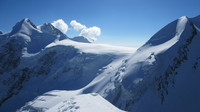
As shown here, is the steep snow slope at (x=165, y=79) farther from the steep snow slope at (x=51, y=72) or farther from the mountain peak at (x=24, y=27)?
the mountain peak at (x=24, y=27)

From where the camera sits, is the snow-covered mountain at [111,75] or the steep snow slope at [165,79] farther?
the snow-covered mountain at [111,75]

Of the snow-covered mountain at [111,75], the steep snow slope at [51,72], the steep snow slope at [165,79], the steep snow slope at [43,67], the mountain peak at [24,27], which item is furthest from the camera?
the mountain peak at [24,27]

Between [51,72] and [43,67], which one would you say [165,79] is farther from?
[43,67]

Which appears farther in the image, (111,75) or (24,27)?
(24,27)

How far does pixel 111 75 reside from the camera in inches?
1896

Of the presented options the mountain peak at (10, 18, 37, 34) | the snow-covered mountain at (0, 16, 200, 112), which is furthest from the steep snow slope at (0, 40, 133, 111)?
the mountain peak at (10, 18, 37, 34)

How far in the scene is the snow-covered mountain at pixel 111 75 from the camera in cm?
3588

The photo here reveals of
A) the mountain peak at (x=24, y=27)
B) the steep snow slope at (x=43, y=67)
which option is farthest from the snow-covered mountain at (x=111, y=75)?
the mountain peak at (x=24, y=27)

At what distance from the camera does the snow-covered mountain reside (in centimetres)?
3588

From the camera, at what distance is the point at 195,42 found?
4172cm

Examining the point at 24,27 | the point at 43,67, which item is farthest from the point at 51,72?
the point at 24,27

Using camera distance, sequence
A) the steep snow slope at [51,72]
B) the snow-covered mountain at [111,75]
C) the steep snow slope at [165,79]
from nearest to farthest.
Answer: the steep snow slope at [165,79] < the snow-covered mountain at [111,75] < the steep snow slope at [51,72]

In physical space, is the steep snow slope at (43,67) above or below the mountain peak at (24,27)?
below

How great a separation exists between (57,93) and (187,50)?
40937mm
